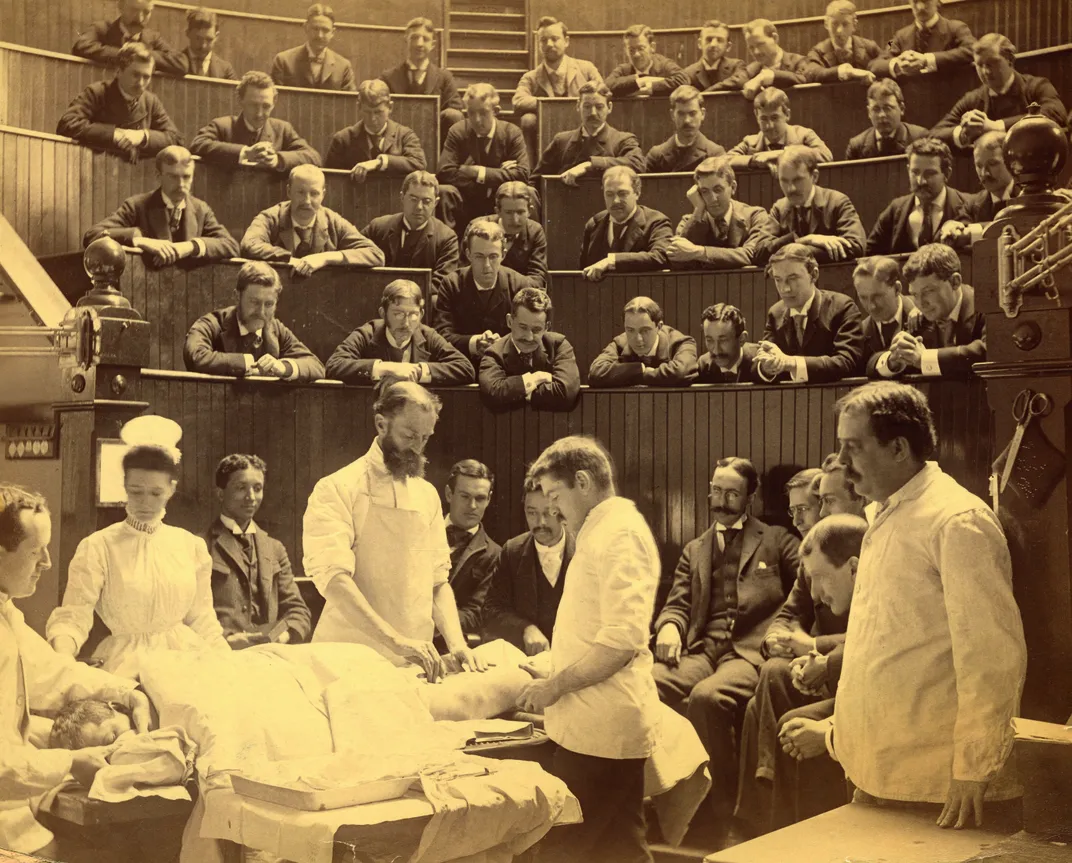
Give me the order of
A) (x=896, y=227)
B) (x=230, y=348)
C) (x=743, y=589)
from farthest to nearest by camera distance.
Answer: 1. (x=230, y=348)
2. (x=896, y=227)
3. (x=743, y=589)

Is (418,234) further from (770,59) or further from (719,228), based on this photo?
(770,59)

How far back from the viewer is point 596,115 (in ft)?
18.5

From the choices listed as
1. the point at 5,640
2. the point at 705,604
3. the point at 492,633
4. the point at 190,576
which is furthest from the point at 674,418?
the point at 5,640

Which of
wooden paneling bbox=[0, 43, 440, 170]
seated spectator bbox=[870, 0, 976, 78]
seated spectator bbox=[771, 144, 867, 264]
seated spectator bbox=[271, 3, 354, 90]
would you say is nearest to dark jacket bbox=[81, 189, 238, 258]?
wooden paneling bbox=[0, 43, 440, 170]

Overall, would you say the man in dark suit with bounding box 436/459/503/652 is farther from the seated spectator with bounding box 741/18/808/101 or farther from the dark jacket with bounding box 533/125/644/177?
the seated spectator with bounding box 741/18/808/101

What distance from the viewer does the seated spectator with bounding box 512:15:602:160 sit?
566cm

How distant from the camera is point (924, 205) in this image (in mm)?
5156

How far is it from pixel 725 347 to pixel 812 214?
628 millimetres

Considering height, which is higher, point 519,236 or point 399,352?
point 519,236

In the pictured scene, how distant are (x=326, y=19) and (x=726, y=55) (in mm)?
1659

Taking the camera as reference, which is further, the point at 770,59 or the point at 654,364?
the point at 770,59

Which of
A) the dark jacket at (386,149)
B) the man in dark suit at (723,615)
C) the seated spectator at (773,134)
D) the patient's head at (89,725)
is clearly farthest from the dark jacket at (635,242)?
the patient's head at (89,725)

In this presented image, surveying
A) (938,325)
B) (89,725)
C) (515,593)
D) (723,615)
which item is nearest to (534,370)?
(515,593)

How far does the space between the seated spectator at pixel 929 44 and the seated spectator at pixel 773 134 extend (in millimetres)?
419
